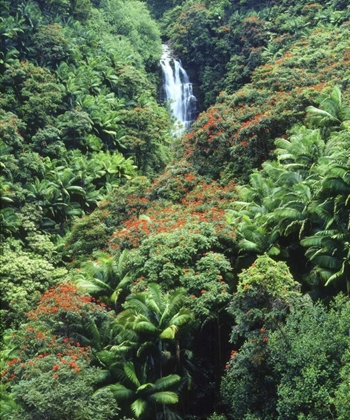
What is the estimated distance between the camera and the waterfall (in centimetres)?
4025

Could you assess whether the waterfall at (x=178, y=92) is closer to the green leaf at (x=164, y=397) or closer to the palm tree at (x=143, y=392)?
the palm tree at (x=143, y=392)

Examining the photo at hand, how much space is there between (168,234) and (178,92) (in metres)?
27.0

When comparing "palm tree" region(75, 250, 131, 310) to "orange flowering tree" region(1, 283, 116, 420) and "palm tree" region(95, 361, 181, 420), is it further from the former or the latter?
"palm tree" region(95, 361, 181, 420)

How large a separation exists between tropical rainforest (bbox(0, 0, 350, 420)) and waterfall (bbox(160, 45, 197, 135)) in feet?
11.3

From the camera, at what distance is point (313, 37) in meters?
31.5

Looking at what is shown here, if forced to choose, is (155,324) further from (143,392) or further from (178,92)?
(178,92)

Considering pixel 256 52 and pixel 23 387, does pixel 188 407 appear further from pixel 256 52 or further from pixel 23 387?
pixel 256 52

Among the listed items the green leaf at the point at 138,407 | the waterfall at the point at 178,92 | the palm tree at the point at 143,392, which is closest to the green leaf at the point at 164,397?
the palm tree at the point at 143,392

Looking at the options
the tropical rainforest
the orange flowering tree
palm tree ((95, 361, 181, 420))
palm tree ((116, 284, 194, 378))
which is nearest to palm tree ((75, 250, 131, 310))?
the tropical rainforest

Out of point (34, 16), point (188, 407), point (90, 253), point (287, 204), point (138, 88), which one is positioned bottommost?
point (188, 407)

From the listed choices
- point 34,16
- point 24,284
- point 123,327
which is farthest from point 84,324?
point 34,16

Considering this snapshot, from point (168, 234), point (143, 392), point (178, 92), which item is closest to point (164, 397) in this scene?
point (143, 392)

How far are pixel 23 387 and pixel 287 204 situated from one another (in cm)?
859

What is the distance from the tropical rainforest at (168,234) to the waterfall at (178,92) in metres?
3.43
